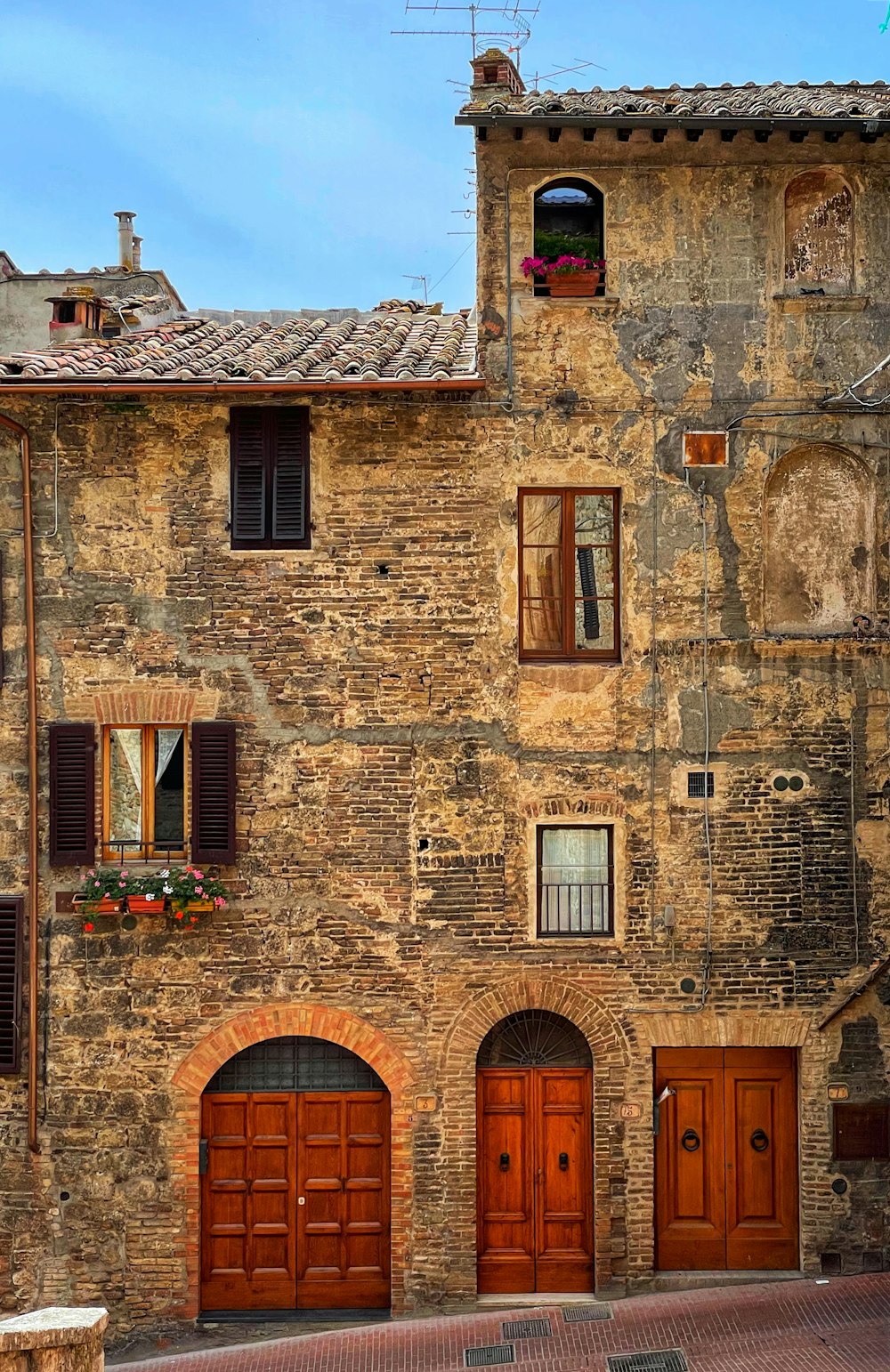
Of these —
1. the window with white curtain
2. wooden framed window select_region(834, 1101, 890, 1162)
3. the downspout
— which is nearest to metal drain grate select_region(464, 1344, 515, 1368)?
wooden framed window select_region(834, 1101, 890, 1162)

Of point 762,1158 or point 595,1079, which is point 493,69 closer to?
point 595,1079

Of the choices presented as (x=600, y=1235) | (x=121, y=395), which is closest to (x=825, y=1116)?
(x=600, y=1235)

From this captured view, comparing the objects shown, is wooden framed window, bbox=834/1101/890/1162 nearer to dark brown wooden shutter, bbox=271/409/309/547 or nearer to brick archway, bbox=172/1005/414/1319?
brick archway, bbox=172/1005/414/1319

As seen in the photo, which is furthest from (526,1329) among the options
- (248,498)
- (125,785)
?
(248,498)

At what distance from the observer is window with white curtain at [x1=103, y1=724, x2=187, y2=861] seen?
13.7m

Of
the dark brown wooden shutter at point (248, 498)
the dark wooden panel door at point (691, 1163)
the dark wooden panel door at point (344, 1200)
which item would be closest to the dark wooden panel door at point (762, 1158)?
the dark wooden panel door at point (691, 1163)

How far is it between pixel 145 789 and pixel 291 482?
315 cm

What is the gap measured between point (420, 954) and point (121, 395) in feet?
19.1

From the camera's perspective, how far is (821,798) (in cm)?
1377

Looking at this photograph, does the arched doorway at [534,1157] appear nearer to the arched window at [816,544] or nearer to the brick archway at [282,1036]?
the brick archway at [282,1036]

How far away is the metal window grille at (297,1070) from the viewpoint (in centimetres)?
1385

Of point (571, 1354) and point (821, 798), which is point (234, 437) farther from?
point (571, 1354)

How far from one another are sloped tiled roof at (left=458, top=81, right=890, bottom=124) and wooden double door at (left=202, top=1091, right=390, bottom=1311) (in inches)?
359

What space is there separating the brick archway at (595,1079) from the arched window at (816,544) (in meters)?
4.01
